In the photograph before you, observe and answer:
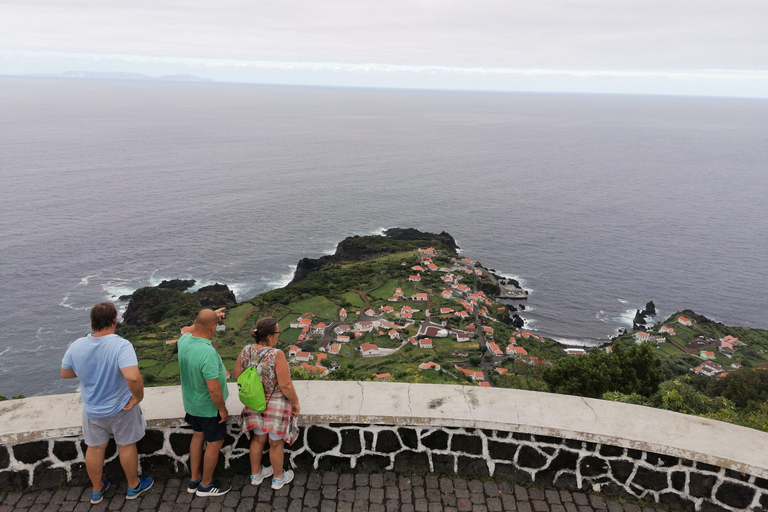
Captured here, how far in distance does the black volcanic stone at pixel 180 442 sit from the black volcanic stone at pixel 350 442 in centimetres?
153

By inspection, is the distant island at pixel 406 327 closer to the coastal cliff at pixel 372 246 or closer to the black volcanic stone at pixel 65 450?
the coastal cliff at pixel 372 246

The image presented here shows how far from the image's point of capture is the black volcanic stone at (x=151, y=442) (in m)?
4.93

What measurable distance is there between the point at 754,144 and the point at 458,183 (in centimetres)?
12615

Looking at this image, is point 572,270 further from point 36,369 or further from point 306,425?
point 306,425

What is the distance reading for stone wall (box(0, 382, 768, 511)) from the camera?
468cm

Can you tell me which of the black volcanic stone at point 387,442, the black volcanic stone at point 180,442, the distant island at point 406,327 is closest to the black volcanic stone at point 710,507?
the black volcanic stone at point 387,442

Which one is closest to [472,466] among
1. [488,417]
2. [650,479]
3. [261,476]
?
[488,417]

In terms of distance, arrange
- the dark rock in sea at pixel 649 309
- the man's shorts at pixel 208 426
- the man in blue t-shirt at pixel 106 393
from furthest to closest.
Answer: the dark rock in sea at pixel 649 309 < the man's shorts at pixel 208 426 < the man in blue t-shirt at pixel 106 393

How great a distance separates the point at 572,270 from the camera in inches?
2360

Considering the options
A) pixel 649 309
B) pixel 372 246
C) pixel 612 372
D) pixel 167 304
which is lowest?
pixel 649 309

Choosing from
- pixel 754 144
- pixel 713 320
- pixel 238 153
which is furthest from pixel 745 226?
pixel 754 144

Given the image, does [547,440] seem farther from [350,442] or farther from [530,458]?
[350,442]

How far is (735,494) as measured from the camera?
4547mm

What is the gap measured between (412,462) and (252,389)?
181 cm
